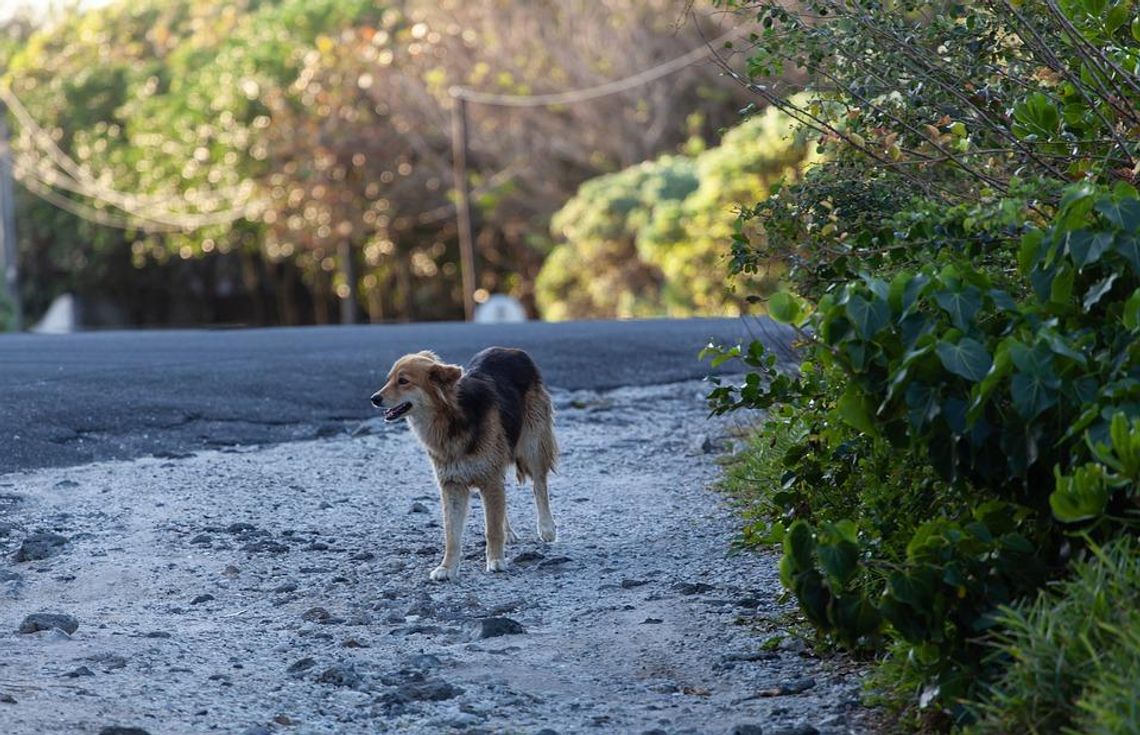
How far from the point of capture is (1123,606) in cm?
449

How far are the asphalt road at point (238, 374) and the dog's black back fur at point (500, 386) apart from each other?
100 centimetres

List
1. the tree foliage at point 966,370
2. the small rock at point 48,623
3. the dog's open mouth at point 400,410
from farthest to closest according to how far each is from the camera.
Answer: the dog's open mouth at point 400,410 < the small rock at point 48,623 < the tree foliage at point 966,370

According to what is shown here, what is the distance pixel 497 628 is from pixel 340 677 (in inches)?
32.8

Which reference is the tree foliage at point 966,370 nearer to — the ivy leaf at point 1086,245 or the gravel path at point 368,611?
the ivy leaf at point 1086,245

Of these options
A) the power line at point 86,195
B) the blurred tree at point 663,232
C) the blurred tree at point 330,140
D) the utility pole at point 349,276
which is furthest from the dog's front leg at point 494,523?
the power line at point 86,195

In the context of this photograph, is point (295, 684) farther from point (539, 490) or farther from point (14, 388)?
point (14, 388)

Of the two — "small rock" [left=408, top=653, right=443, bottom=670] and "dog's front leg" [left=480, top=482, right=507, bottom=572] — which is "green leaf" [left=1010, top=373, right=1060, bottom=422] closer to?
"small rock" [left=408, top=653, right=443, bottom=670]

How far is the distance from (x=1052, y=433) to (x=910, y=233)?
110cm

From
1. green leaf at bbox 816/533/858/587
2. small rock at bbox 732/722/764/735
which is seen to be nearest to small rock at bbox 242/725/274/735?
small rock at bbox 732/722/764/735

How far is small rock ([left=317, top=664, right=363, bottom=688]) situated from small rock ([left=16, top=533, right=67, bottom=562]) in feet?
7.05

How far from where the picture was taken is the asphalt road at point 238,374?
10.2 meters

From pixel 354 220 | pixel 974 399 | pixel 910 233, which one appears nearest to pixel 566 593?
pixel 910 233

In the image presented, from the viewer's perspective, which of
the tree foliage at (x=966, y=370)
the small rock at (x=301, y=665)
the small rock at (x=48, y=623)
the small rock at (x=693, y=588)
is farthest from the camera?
the small rock at (x=693, y=588)

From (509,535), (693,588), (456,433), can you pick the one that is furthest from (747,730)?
(509,535)
